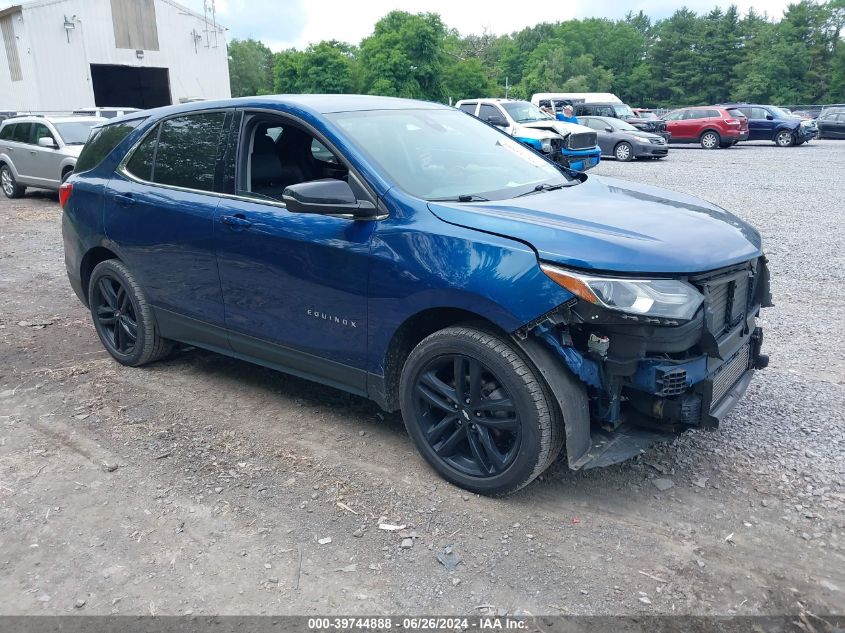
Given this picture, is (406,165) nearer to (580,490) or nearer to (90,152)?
(580,490)

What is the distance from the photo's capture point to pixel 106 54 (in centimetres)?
3072

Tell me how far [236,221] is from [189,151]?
80 centimetres

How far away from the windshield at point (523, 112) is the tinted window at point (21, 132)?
11684 millimetres

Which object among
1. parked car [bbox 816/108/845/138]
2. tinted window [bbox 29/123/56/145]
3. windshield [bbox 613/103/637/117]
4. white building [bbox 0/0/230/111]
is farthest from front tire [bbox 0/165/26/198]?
parked car [bbox 816/108/845/138]

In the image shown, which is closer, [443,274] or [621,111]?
[443,274]

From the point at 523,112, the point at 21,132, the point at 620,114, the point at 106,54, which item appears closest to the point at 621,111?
the point at 620,114

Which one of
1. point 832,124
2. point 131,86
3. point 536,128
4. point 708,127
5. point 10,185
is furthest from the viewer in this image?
point 131,86

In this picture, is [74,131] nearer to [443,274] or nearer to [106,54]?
[443,274]

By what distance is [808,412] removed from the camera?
4246mm

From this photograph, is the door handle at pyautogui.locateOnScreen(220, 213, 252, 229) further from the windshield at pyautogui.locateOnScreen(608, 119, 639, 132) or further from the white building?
the white building

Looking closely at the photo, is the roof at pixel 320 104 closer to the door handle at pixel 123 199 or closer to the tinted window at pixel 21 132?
the door handle at pixel 123 199

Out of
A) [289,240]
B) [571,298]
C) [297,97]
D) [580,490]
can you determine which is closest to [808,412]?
[580,490]

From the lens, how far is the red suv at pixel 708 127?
27.0 meters

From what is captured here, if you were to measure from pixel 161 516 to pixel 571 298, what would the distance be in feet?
7.04
